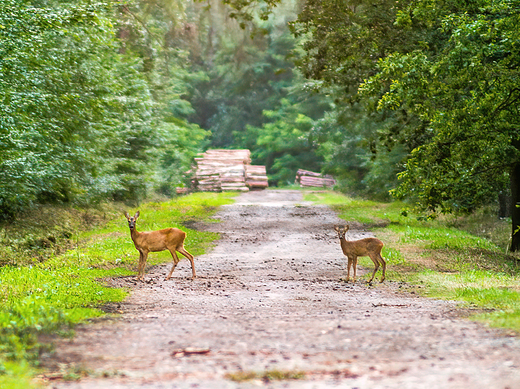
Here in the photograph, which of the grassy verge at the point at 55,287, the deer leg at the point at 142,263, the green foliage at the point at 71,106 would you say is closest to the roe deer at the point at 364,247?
the deer leg at the point at 142,263

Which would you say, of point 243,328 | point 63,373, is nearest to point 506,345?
point 243,328

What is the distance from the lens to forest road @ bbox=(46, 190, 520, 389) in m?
4.95

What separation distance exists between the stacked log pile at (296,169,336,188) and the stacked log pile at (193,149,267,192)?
6.93 metres

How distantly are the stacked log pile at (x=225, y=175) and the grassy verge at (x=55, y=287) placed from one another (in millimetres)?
21783

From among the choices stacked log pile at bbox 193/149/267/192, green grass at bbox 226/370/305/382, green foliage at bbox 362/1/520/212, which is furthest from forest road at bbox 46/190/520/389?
stacked log pile at bbox 193/149/267/192

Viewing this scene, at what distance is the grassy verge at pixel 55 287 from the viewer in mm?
5707

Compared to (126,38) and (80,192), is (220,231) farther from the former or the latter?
(126,38)

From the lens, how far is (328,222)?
2262 cm

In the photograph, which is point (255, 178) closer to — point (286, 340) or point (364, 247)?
point (364, 247)

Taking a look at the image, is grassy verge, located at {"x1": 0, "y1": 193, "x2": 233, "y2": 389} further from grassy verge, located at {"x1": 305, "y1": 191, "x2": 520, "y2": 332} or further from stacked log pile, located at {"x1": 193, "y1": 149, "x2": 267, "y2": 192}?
stacked log pile, located at {"x1": 193, "y1": 149, "x2": 267, "y2": 192}

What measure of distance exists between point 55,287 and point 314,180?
4187 centimetres

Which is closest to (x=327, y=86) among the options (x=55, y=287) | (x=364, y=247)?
(x=364, y=247)

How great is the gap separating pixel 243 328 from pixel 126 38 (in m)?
24.9

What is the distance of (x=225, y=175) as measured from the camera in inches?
1672
